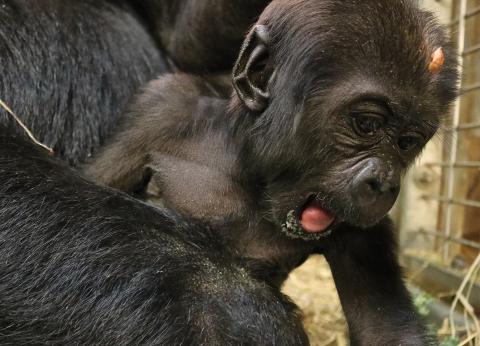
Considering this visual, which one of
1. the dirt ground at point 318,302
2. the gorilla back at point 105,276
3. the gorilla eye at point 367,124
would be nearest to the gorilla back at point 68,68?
the gorilla back at point 105,276

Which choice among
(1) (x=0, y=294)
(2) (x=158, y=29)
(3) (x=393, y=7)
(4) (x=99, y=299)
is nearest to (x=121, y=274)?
(4) (x=99, y=299)

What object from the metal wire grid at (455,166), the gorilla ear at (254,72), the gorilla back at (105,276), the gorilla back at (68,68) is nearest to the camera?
the gorilla back at (105,276)

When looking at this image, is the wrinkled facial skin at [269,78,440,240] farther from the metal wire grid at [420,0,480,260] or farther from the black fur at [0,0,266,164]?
the metal wire grid at [420,0,480,260]

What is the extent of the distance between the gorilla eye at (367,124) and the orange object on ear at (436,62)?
5.2 inches

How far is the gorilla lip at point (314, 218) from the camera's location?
4.29 ft

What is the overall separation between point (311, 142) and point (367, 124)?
10cm

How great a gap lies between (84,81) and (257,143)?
1.57 feet

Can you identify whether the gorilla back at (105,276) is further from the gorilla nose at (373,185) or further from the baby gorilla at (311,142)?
the gorilla nose at (373,185)

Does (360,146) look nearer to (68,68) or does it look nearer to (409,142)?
(409,142)

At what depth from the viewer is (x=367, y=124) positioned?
1.21m

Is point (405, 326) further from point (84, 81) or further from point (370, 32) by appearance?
point (84, 81)

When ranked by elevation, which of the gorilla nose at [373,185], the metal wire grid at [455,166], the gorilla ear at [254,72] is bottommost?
the metal wire grid at [455,166]

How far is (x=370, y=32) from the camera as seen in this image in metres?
1.22

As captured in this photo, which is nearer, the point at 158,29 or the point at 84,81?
the point at 84,81
